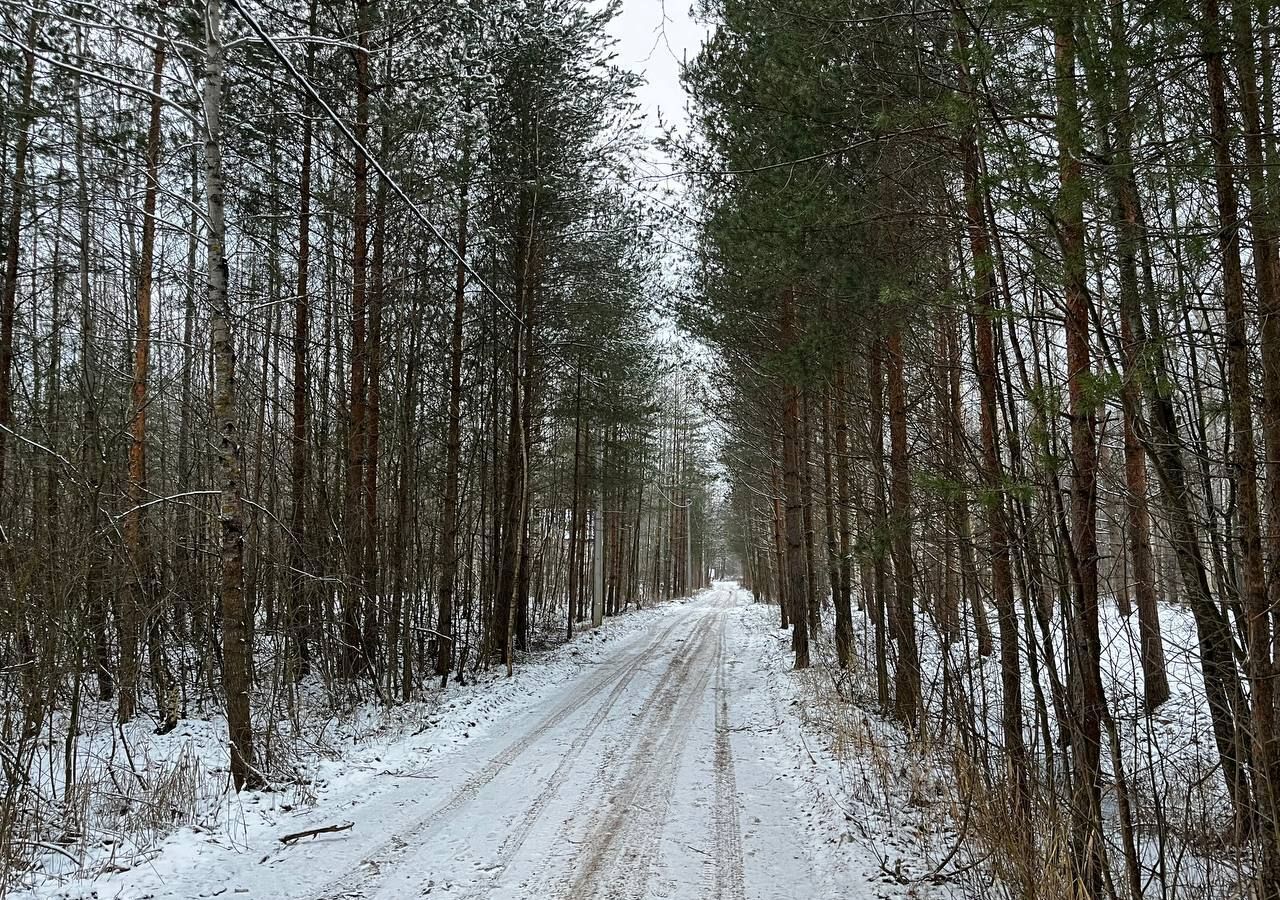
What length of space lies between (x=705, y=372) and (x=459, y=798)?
1218cm

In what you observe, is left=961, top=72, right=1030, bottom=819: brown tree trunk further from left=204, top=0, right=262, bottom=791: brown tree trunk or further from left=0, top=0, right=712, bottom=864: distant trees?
left=204, top=0, right=262, bottom=791: brown tree trunk

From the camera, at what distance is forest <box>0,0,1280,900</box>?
11.3 ft

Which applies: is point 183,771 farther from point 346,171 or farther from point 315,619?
point 346,171

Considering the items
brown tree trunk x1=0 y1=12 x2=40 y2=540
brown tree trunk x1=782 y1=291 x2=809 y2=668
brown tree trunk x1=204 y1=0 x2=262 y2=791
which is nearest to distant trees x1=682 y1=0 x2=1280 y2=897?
brown tree trunk x1=204 y1=0 x2=262 y2=791

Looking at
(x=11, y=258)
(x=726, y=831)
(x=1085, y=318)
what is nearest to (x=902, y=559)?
(x=726, y=831)

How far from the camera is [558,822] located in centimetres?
532

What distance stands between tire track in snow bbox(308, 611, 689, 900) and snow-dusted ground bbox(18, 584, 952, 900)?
2 centimetres

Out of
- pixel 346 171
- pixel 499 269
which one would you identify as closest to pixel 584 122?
pixel 499 269

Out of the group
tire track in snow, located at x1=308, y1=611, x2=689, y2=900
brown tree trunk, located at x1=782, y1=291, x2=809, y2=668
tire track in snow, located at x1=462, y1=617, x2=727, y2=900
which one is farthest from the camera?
brown tree trunk, located at x1=782, y1=291, x2=809, y2=668

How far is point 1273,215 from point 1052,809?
2948mm

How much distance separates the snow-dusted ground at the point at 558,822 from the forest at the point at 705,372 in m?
0.13

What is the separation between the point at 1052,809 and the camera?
12.0 feet

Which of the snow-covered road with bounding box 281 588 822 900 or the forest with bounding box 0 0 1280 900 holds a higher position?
the forest with bounding box 0 0 1280 900

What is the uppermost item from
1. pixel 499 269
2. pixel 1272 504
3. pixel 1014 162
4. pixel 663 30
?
pixel 499 269
